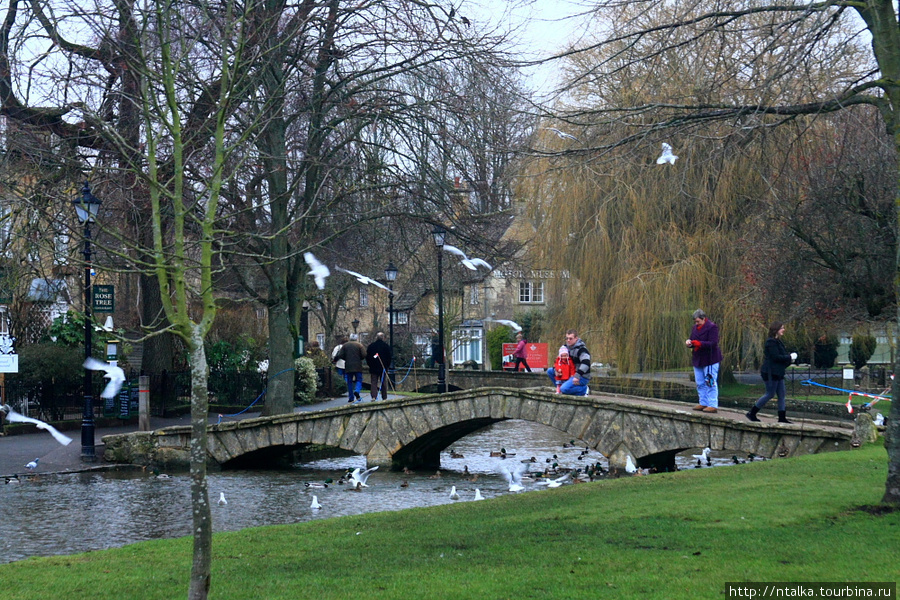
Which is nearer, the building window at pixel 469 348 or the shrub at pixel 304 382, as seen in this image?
the shrub at pixel 304 382

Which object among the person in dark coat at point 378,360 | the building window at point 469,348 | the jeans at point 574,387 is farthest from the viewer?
the building window at point 469,348

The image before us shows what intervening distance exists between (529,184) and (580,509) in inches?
717

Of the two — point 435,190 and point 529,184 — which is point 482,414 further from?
point 529,184

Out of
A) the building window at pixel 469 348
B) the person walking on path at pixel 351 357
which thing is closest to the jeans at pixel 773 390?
the person walking on path at pixel 351 357

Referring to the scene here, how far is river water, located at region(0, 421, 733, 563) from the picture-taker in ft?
37.6

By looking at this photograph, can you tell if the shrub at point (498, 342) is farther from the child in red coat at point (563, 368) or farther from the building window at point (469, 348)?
the child in red coat at point (563, 368)

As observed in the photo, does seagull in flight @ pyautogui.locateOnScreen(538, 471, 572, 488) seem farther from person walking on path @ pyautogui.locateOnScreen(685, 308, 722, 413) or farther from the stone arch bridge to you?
person walking on path @ pyautogui.locateOnScreen(685, 308, 722, 413)

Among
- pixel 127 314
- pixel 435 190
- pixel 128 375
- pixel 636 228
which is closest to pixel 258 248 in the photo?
pixel 435 190

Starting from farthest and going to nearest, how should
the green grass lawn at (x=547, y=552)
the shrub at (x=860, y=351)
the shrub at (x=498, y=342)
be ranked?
1. the shrub at (x=498, y=342)
2. the shrub at (x=860, y=351)
3. the green grass lawn at (x=547, y=552)

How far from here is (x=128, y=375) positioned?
79.4ft

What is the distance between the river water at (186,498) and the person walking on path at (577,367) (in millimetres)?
1550

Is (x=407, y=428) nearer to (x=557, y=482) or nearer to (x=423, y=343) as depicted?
(x=557, y=482)

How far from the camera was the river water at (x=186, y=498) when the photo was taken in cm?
1145

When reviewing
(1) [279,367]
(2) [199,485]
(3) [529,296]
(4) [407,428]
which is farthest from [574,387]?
(3) [529,296]
